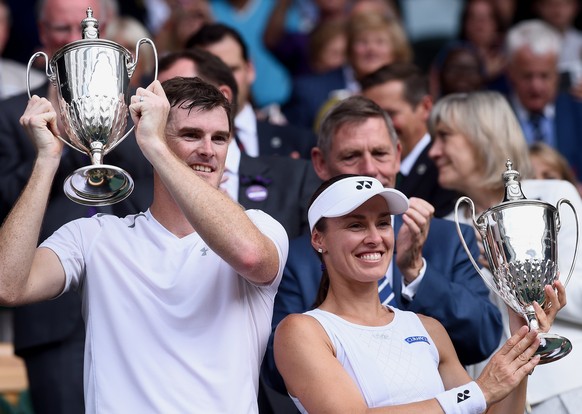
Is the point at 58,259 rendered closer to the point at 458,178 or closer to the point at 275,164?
the point at 275,164

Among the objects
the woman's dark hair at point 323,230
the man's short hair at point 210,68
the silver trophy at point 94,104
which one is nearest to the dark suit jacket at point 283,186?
the man's short hair at point 210,68

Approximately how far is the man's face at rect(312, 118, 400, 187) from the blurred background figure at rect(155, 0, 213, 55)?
3.28 m

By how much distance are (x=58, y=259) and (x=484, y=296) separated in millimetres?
1822

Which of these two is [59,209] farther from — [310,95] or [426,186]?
[310,95]

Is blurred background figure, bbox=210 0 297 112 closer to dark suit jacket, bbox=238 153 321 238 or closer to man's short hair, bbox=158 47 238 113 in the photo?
man's short hair, bbox=158 47 238 113

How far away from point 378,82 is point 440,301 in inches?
97.0

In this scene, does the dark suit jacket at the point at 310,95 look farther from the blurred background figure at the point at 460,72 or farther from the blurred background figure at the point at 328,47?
the blurred background figure at the point at 460,72

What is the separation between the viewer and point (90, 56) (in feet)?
14.7

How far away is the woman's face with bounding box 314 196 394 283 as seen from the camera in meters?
4.60

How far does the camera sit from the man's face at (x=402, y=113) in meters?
7.08

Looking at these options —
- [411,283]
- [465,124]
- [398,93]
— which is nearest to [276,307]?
[411,283]

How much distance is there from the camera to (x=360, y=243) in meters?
4.62

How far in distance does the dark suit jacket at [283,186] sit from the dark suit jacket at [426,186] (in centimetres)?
72

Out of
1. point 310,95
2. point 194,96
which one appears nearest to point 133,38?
point 310,95
